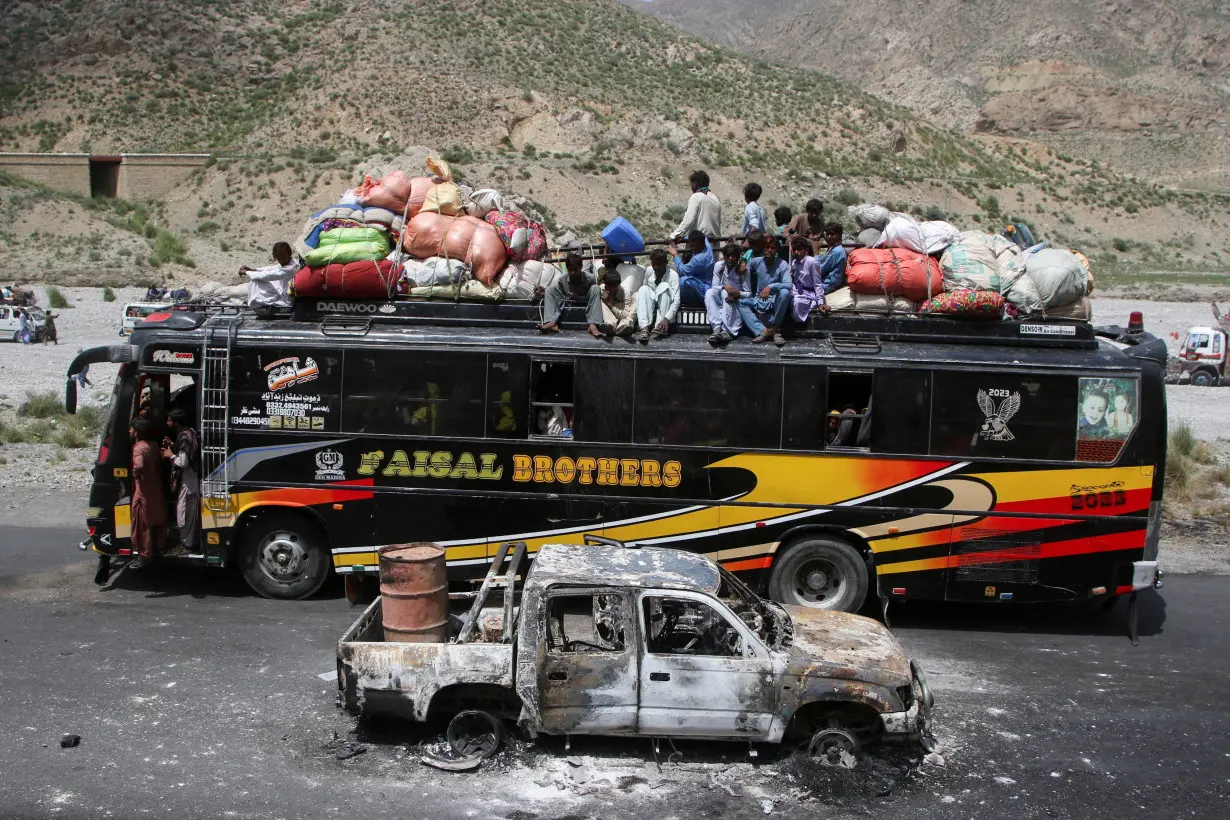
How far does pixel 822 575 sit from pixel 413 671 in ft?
15.2

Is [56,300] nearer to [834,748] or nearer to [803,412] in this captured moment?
[803,412]

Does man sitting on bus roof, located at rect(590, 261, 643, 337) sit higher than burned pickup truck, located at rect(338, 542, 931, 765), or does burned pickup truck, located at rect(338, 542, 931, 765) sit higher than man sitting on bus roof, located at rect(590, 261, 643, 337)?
man sitting on bus roof, located at rect(590, 261, 643, 337)

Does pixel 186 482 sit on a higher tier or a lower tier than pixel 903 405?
lower

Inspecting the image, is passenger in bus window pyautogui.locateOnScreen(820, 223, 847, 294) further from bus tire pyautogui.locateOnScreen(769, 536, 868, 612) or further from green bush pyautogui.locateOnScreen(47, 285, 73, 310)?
green bush pyautogui.locateOnScreen(47, 285, 73, 310)

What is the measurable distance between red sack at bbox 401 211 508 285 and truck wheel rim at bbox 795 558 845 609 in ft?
13.5

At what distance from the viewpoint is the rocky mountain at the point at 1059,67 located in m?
111

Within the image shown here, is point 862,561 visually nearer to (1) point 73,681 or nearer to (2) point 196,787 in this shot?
(2) point 196,787

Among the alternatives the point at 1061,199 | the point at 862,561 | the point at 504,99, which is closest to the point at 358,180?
the point at 504,99

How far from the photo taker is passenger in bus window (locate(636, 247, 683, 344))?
10.4m

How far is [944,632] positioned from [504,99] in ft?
204

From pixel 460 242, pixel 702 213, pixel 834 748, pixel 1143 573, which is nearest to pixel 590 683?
pixel 834 748

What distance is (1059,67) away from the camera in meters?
125

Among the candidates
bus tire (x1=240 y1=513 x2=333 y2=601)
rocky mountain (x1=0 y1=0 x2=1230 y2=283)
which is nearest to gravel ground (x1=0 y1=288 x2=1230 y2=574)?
bus tire (x1=240 y1=513 x2=333 y2=601)

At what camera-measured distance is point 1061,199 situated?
2968 inches
